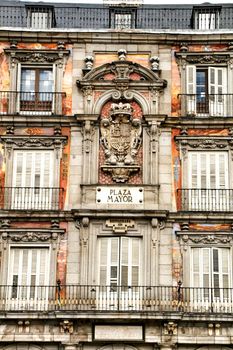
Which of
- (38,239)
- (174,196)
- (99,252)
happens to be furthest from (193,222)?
(38,239)

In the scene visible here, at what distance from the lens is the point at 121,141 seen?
1303 inches

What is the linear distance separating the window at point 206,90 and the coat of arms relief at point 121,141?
2.30 m

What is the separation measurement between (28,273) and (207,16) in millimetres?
12625

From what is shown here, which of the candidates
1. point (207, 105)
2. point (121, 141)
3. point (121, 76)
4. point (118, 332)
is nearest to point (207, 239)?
point (118, 332)

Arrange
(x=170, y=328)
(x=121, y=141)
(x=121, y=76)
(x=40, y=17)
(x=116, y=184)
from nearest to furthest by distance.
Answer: (x=170, y=328) → (x=116, y=184) → (x=121, y=141) → (x=121, y=76) → (x=40, y=17)

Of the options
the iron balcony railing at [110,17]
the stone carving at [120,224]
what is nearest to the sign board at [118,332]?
the stone carving at [120,224]

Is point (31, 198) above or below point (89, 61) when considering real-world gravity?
below

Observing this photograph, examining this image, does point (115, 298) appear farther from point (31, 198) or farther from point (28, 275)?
point (31, 198)

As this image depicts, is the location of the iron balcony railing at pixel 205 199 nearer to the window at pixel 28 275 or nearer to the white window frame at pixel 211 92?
the white window frame at pixel 211 92

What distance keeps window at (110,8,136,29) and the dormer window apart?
8.29 ft

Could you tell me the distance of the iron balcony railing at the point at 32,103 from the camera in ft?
110

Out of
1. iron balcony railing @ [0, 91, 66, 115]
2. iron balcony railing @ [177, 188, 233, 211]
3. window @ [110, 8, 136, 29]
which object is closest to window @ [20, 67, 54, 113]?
iron balcony railing @ [0, 91, 66, 115]

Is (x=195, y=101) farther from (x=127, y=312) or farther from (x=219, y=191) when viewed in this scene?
(x=127, y=312)

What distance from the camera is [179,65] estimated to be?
34.1m
